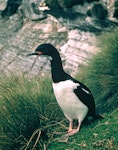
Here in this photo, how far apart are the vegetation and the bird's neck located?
954 millimetres

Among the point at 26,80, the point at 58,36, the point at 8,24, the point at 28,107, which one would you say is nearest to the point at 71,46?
the point at 58,36

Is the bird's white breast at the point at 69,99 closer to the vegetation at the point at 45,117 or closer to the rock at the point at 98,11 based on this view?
the vegetation at the point at 45,117

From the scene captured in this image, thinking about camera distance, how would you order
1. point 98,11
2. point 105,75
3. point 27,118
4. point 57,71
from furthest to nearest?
point 98,11, point 105,75, point 27,118, point 57,71

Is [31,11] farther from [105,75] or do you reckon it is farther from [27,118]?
[27,118]

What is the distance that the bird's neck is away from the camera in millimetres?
7457

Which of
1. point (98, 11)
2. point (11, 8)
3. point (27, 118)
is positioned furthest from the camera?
point (11, 8)

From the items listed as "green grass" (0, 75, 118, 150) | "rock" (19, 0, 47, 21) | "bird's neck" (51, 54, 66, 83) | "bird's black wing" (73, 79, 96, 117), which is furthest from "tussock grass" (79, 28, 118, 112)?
"rock" (19, 0, 47, 21)

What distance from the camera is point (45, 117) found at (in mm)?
8289

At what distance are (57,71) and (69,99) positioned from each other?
0.46 m

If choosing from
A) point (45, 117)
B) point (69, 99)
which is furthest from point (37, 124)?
point (69, 99)

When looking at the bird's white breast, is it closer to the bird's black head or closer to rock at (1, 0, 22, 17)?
the bird's black head

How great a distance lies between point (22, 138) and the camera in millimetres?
8086

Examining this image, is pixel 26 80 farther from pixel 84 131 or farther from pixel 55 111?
pixel 84 131

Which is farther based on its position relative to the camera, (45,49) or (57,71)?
(45,49)
